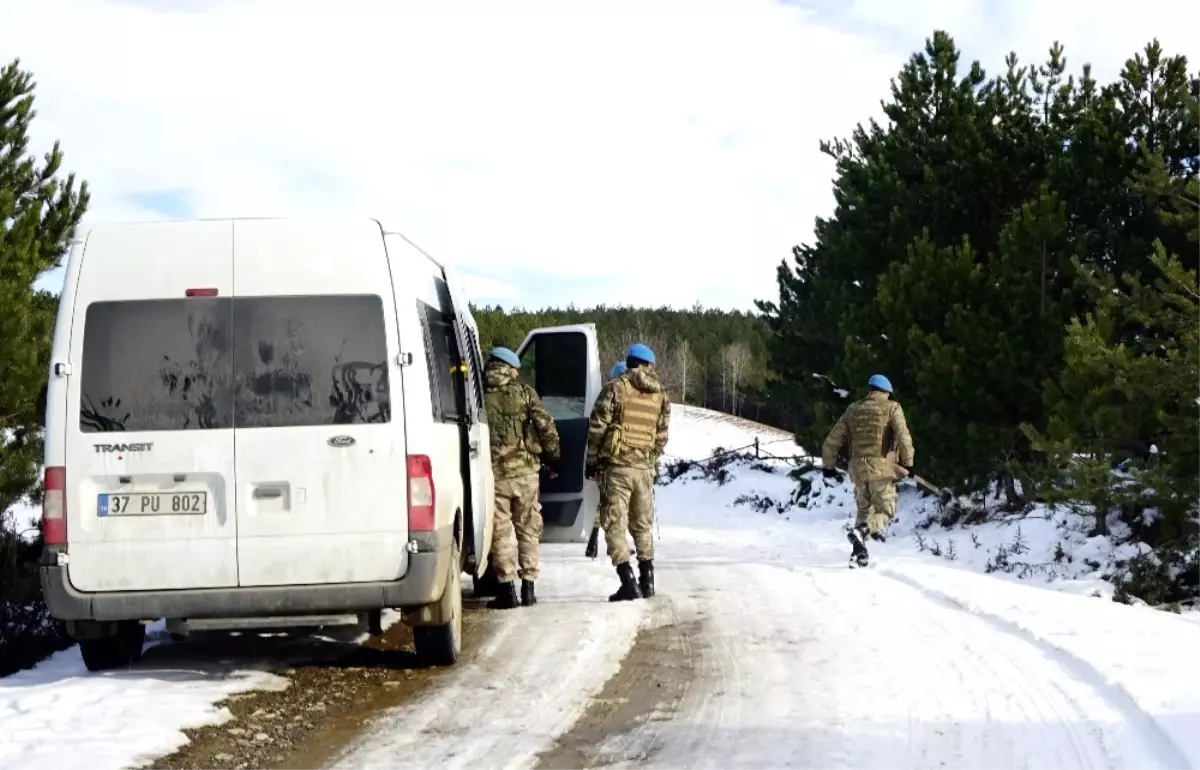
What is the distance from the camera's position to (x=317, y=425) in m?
6.13

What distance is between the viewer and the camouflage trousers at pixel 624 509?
31.2 feet

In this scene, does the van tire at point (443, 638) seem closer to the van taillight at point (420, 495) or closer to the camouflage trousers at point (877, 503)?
the van taillight at point (420, 495)

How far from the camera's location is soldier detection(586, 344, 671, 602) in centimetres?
950

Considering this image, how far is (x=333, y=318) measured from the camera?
20.4 feet

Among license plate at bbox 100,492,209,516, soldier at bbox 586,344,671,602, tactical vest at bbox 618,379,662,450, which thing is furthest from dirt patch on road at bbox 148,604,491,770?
tactical vest at bbox 618,379,662,450

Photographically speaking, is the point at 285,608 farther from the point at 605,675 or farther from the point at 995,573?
the point at 995,573

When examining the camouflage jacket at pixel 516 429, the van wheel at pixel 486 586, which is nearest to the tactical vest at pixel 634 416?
the camouflage jacket at pixel 516 429

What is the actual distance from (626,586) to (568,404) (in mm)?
2357

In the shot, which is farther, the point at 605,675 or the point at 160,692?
the point at 605,675

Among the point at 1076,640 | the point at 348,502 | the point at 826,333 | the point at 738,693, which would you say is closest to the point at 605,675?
the point at 738,693

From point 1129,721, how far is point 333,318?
4331 mm

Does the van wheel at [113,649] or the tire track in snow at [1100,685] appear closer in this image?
the tire track in snow at [1100,685]

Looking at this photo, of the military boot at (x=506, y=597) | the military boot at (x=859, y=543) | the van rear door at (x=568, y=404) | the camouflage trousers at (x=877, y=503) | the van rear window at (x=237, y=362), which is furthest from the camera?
the camouflage trousers at (x=877, y=503)

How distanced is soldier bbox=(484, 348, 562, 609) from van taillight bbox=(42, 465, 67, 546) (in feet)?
12.5
